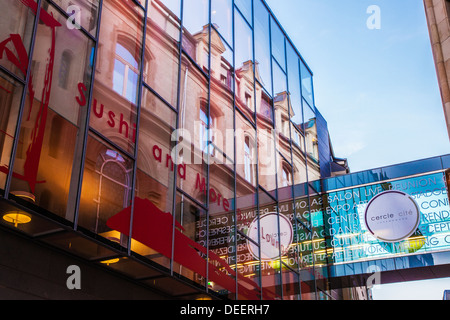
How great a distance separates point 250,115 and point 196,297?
25.5 feet

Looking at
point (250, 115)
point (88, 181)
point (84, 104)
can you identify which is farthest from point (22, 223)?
point (250, 115)

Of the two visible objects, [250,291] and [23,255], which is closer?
[23,255]

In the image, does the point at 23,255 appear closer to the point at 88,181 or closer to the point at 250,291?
the point at 88,181

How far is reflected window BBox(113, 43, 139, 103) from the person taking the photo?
1322cm

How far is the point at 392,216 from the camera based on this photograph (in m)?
22.1

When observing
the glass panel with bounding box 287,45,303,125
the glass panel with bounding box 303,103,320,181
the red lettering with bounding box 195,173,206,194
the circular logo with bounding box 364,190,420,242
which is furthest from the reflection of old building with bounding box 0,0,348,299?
the glass panel with bounding box 303,103,320,181

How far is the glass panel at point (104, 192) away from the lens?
38.0ft

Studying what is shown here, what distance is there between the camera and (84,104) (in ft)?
39.4

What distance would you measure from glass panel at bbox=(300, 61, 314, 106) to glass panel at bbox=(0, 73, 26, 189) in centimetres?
1855

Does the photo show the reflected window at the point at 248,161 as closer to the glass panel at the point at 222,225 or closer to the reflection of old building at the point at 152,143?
the reflection of old building at the point at 152,143

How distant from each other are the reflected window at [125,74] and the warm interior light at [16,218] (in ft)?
13.2

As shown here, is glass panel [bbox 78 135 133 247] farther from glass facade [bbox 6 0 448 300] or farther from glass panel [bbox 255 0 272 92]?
glass panel [bbox 255 0 272 92]

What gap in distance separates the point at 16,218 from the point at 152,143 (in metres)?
4.45

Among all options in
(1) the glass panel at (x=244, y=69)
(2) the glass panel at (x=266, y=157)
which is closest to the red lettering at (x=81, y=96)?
(1) the glass panel at (x=244, y=69)
